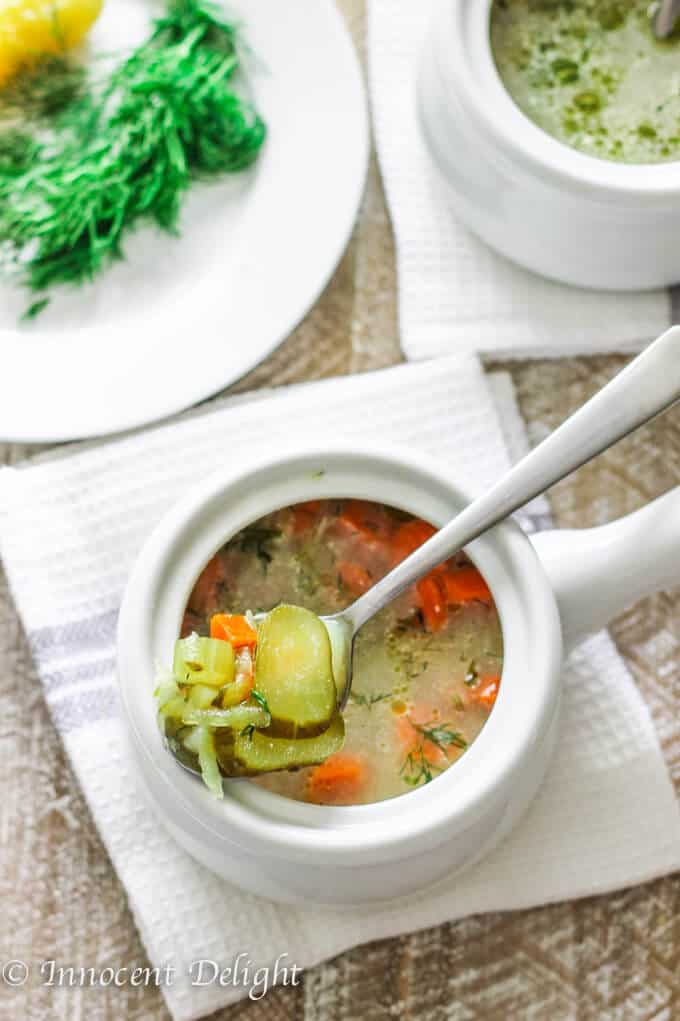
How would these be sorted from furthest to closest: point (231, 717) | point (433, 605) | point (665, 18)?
point (665, 18) < point (433, 605) < point (231, 717)

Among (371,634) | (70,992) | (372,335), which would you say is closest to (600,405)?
(371,634)

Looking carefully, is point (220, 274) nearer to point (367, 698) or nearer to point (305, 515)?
point (305, 515)

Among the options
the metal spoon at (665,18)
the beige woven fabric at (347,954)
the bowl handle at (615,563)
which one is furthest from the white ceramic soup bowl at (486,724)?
the metal spoon at (665,18)

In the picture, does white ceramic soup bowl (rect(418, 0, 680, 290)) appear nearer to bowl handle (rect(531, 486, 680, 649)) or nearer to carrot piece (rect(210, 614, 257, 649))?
bowl handle (rect(531, 486, 680, 649))

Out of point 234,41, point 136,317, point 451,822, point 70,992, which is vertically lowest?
point 70,992

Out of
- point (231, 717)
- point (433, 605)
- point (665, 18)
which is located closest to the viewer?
point (231, 717)

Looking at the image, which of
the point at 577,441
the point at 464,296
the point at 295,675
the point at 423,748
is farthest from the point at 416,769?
the point at 464,296

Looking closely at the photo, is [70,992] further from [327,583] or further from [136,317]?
[136,317]
